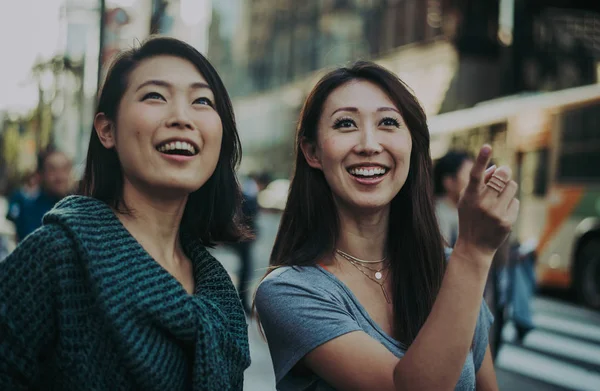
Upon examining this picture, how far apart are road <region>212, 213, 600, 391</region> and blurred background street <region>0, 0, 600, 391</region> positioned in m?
0.03

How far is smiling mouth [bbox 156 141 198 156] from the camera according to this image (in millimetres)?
1870

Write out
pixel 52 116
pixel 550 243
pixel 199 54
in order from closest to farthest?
1. pixel 199 54
2. pixel 550 243
3. pixel 52 116

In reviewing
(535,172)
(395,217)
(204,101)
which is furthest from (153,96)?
(535,172)

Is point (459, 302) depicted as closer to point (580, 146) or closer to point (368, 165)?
point (368, 165)

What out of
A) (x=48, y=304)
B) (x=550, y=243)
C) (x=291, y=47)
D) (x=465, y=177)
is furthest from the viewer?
(x=291, y=47)

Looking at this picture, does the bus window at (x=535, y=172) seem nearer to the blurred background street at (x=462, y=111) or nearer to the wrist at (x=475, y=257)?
the blurred background street at (x=462, y=111)

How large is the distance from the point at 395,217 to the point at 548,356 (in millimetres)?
6327

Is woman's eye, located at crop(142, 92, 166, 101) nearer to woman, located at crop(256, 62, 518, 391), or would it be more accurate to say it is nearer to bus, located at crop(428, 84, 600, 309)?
woman, located at crop(256, 62, 518, 391)

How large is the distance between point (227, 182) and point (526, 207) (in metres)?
11.3

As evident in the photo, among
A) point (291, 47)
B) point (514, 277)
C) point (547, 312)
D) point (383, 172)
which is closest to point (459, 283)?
point (383, 172)

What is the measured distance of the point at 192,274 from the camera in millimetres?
2025

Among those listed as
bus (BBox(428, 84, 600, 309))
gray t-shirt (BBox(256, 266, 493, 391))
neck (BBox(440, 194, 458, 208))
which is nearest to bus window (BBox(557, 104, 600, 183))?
bus (BBox(428, 84, 600, 309))

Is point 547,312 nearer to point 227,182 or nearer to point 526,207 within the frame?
point 526,207

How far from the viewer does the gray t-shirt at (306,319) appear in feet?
6.71
